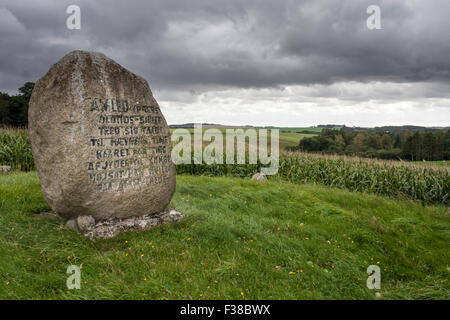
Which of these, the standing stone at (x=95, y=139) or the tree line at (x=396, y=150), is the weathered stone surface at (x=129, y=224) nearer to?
the standing stone at (x=95, y=139)

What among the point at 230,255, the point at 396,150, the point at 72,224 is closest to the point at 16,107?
the point at 72,224

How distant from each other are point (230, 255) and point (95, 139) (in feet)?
11.1

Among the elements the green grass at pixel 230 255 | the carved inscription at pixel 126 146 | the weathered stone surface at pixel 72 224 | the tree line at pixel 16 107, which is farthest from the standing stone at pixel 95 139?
the tree line at pixel 16 107

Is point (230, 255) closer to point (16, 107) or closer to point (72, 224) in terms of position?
point (72, 224)

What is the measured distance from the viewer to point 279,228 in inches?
255

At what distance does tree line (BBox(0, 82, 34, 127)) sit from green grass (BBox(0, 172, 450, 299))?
30043mm

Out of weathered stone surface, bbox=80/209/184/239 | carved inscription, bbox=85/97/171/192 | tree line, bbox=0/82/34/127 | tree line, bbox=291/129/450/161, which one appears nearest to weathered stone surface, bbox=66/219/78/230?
weathered stone surface, bbox=80/209/184/239

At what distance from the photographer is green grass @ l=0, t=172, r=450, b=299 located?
4070 millimetres

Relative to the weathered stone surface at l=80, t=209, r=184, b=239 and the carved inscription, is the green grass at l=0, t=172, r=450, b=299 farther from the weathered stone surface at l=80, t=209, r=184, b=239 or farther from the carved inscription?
the carved inscription

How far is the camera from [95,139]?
5.56 meters

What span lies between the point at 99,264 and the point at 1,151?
11652 mm

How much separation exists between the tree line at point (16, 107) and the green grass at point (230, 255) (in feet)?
98.6
